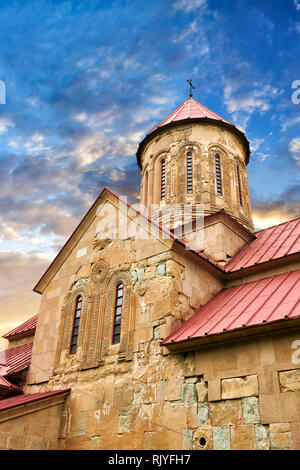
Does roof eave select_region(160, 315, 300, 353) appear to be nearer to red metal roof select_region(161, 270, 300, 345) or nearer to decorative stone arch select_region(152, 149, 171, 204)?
red metal roof select_region(161, 270, 300, 345)

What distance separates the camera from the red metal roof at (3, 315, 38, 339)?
50.0 ft

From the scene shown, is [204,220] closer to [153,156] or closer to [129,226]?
[129,226]

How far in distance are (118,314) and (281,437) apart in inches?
183

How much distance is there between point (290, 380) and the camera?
6.95 meters

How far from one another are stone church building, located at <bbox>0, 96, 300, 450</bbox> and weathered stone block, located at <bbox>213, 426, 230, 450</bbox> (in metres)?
0.02

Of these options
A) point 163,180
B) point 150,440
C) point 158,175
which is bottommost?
point 150,440

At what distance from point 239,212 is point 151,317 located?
260 inches

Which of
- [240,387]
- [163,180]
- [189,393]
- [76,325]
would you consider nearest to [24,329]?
[76,325]

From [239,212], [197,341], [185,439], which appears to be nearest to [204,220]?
[239,212]

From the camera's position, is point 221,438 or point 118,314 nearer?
point 221,438

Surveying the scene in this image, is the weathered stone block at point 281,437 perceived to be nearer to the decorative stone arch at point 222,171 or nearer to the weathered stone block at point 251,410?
the weathered stone block at point 251,410

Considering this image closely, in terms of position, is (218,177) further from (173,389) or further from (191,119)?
(173,389)

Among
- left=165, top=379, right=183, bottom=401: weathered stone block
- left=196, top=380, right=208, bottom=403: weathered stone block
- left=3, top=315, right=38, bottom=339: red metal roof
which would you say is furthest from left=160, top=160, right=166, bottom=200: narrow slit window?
left=196, top=380, right=208, bottom=403: weathered stone block

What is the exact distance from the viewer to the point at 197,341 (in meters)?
8.09
